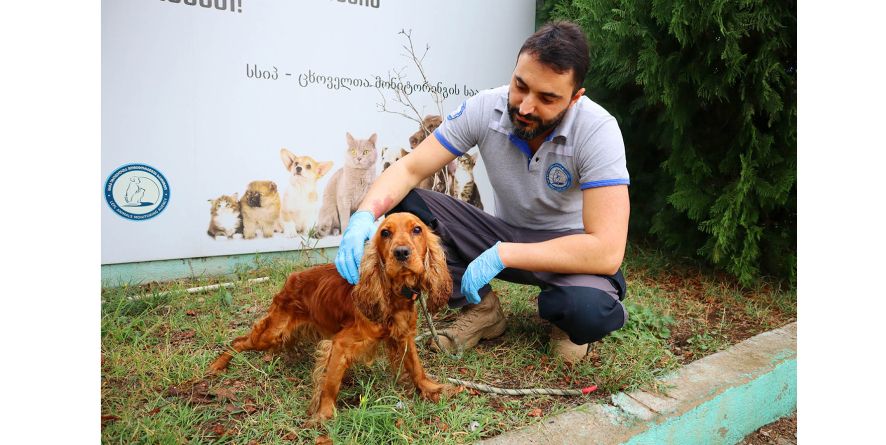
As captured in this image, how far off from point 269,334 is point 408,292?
798mm

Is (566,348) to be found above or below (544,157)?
below

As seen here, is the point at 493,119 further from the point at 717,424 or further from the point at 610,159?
the point at 717,424

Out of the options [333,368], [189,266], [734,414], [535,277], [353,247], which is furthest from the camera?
[189,266]

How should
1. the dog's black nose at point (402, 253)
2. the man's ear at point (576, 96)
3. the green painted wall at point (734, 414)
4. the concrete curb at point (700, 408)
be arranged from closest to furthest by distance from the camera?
the dog's black nose at point (402, 253), the concrete curb at point (700, 408), the green painted wall at point (734, 414), the man's ear at point (576, 96)

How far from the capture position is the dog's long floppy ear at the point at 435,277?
81.3 inches

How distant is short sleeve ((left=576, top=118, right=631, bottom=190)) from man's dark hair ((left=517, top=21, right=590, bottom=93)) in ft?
0.87

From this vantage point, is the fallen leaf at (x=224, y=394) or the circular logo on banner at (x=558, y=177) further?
the circular logo on banner at (x=558, y=177)

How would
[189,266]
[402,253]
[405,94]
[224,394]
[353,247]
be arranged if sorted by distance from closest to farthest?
1. [402,253]
2. [224,394]
3. [353,247]
4. [189,266]
5. [405,94]

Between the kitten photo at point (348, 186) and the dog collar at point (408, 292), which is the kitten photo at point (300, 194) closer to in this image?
the kitten photo at point (348, 186)

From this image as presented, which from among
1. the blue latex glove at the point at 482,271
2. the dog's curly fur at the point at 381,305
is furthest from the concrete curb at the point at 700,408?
the blue latex glove at the point at 482,271

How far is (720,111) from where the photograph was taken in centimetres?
402

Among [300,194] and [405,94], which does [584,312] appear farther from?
[405,94]

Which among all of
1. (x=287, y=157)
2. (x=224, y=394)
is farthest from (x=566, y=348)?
(x=287, y=157)

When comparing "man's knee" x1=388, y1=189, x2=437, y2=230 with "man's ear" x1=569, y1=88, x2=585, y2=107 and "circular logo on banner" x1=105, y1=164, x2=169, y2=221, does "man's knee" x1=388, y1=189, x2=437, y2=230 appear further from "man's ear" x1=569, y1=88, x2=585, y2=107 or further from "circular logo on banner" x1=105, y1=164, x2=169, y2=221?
"circular logo on banner" x1=105, y1=164, x2=169, y2=221
